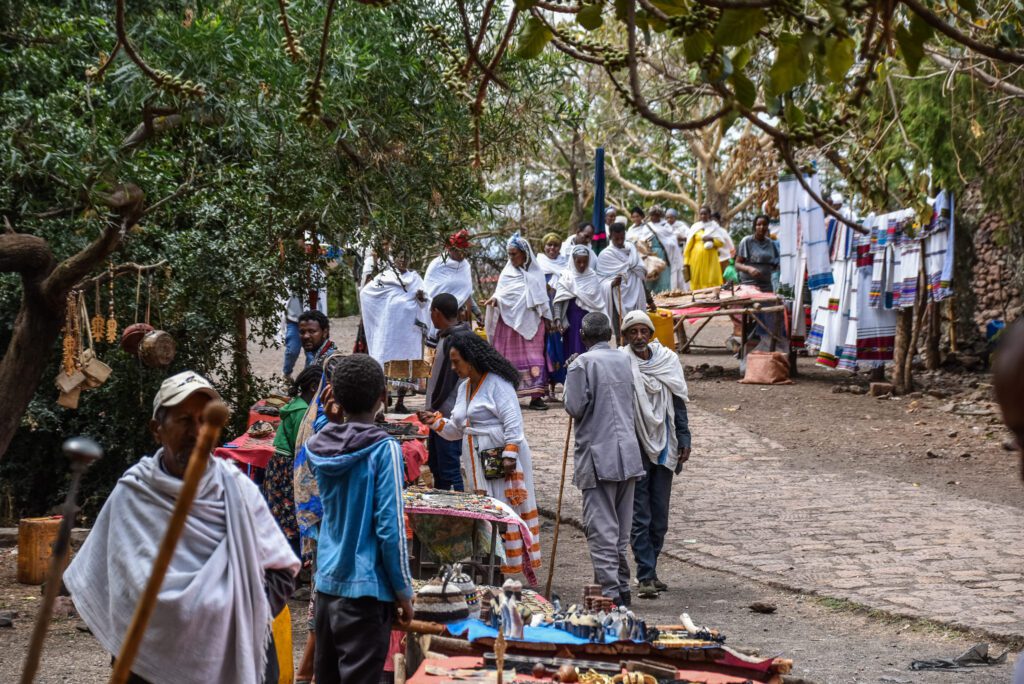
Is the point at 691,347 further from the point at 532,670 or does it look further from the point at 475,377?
the point at 532,670

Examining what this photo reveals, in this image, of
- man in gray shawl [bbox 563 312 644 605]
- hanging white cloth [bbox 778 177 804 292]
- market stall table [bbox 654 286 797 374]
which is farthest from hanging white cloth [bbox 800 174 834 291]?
man in gray shawl [bbox 563 312 644 605]

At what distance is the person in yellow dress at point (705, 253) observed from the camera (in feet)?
76.5

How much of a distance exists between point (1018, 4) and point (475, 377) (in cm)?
421

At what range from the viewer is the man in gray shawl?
8.23 m

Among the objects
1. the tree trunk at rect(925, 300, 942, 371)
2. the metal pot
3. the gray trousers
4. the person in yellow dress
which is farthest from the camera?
the person in yellow dress

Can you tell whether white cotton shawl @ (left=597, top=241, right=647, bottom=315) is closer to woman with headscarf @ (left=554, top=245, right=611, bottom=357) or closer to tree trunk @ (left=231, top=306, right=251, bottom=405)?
woman with headscarf @ (left=554, top=245, right=611, bottom=357)

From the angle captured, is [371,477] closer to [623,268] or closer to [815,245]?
[623,268]

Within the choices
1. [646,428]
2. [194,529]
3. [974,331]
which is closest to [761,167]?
[974,331]

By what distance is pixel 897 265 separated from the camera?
16172 millimetres

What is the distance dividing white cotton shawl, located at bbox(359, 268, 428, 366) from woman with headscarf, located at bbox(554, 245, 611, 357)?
1.90 metres

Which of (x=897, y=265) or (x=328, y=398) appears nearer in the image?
(x=328, y=398)

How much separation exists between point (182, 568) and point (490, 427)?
15.1ft

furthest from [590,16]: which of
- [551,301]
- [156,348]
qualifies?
[551,301]

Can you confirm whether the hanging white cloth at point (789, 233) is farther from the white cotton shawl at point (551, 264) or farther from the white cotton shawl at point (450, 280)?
the white cotton shawl at point (450, 280)
